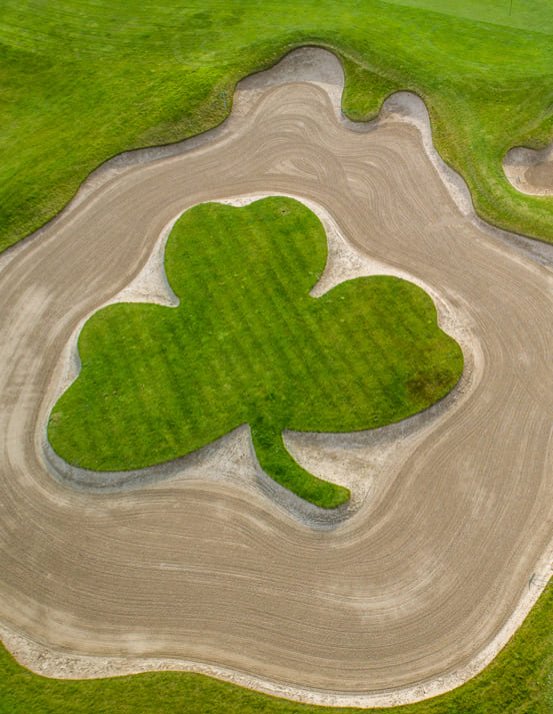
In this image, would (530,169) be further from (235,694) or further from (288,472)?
(235,694)

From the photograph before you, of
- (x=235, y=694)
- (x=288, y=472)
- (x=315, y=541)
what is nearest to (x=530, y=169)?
(x=288, y=472)

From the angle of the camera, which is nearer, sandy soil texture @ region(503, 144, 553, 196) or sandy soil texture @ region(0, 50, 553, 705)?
sandy soil texture @ region(0, 50, 553, 705)

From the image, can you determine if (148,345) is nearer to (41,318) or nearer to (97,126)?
(41,318)

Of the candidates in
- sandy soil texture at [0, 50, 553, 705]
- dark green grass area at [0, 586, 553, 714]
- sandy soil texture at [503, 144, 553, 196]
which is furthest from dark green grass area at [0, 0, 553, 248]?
dark green grass area at [0, 586, 553, 714]

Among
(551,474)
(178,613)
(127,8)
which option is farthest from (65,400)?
(127,8)

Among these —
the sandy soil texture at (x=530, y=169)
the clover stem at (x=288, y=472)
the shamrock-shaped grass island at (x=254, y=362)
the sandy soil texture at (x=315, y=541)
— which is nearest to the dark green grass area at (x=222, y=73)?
the sandy soil texture at (x=530, y=169)

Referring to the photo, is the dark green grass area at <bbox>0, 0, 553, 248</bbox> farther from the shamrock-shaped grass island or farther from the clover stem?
the clover stem
